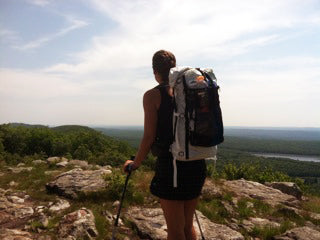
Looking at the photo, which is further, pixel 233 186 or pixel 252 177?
pixel 252 177

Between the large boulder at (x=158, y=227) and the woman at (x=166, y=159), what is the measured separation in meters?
2.22

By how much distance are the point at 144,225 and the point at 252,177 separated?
28.1 ft

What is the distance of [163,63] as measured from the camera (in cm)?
307

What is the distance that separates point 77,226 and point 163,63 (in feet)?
12.3

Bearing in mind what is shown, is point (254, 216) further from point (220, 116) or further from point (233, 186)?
point (220, 116)

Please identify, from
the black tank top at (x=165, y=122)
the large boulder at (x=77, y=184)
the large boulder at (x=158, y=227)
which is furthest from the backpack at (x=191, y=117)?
the large boulder at (x=77, y=184)

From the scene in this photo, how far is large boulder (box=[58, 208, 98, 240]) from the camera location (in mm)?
4811

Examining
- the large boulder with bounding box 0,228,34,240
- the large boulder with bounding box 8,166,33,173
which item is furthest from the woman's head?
the large boulder with bounding box 8,166,33,173

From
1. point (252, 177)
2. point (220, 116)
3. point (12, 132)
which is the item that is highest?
point (220, 116)

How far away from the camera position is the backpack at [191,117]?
2.88 m

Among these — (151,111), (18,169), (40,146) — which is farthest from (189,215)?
(40,146)

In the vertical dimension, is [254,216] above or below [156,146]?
below

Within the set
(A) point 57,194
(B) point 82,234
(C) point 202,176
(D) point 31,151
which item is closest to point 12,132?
(D) point 31,151

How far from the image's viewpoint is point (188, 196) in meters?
2.98
